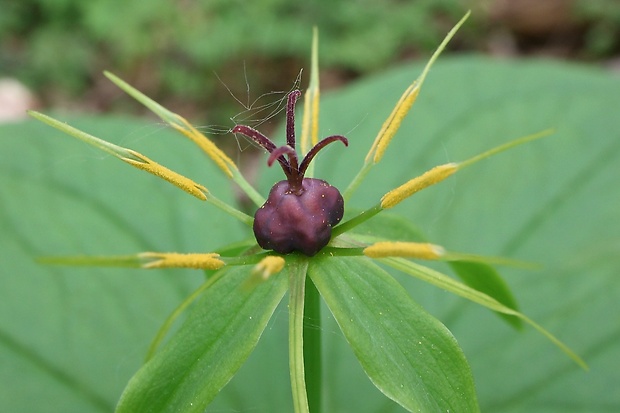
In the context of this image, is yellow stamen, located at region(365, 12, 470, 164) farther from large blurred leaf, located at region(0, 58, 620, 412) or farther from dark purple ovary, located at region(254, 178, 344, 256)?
large blurred leaf, located at region(0, 58, 620, 412)

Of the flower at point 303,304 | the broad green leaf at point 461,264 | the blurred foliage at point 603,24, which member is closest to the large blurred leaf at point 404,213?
the broad green leaf at point 461,264

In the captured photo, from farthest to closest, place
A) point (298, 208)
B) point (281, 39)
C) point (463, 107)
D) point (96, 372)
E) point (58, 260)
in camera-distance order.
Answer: point (281, 39)
point (463, 107)
point (96, 372)
point (298, 208)
point (58, 260)

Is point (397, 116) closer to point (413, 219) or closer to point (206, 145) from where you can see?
point (206, 145)

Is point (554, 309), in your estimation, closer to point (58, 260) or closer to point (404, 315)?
point (404, 315)

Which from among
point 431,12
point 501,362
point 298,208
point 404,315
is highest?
point 431,12

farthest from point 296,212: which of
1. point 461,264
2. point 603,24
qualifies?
point 603,24

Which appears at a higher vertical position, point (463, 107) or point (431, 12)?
point (431, 12)

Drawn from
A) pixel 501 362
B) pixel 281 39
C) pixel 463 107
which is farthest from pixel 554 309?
pixel 281 39
